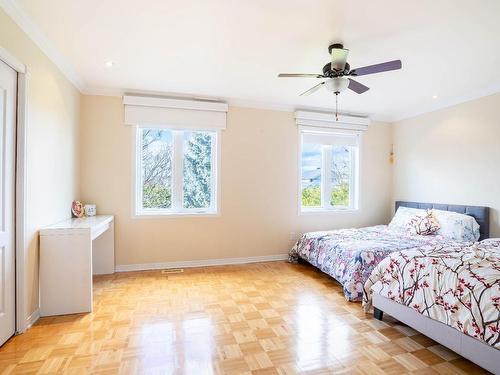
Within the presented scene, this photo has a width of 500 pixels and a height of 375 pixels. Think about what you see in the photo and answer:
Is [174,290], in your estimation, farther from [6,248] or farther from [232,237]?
[6,248]

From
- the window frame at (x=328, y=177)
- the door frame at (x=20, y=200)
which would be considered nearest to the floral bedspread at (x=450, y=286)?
the window frame at (x=328, y=177)

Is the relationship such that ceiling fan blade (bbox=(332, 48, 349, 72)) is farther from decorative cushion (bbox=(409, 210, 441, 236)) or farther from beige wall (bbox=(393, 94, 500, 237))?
decorative cushion (bbox=(409, 210, 441, 236))

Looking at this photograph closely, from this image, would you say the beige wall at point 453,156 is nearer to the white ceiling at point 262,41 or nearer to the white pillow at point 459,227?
the white pillow at point 459,227

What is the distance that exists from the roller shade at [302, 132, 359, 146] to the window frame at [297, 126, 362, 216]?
0.04m

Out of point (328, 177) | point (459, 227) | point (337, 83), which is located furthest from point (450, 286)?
point (328, 177)

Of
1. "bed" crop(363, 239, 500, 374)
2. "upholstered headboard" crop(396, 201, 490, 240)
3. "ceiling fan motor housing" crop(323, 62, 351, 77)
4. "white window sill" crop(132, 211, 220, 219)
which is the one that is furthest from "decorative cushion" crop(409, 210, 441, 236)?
"white window sill" crop(132, 211, 220, 219)

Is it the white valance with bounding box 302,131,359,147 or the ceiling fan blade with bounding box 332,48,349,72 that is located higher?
the ceiling fan blade with bounding box 332,48,349,72

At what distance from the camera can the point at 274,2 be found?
192 cm

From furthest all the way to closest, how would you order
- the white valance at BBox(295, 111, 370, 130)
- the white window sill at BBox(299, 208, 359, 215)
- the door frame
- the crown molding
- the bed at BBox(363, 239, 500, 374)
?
the white window sill at BBox(299, 208, 359, 215)
the white valance at BBox(295, 111, 370, 130)
the door frame
the crown molding
the bed at BBox(363, 239, 500, 374)

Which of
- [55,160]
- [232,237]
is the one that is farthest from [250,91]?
[55,160]

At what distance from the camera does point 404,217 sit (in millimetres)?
4219

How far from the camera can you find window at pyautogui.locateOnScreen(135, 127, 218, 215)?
388cm

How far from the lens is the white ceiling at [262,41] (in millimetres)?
1988

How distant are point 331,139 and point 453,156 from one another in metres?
1.75
